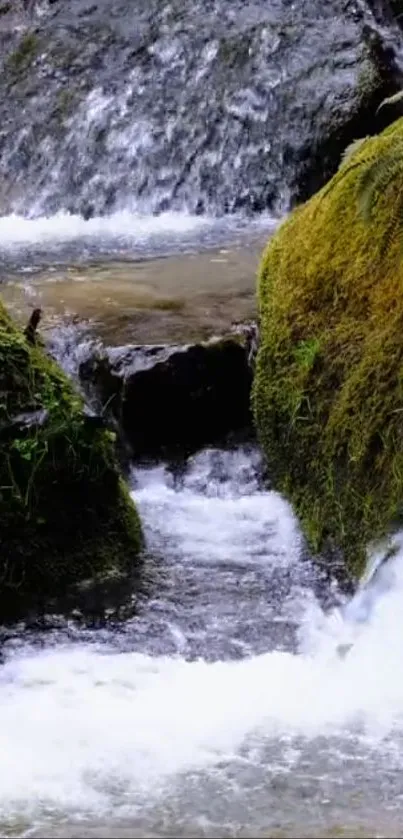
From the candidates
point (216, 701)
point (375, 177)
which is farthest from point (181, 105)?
point (216, 701)

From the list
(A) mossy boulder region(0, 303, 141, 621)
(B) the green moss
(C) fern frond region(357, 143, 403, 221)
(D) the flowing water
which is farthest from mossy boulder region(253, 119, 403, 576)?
(B) the green moss

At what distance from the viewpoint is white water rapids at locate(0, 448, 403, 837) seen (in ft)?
10.3

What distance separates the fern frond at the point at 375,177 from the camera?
15.2ft

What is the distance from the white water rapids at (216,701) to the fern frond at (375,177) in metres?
1.32

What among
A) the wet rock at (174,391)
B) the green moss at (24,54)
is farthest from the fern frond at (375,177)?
the green moss at (24,54)

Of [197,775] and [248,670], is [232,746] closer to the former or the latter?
[197,775]

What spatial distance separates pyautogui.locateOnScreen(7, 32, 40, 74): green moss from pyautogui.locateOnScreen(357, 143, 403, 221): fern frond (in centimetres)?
874

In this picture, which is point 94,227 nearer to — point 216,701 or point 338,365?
point 338,365

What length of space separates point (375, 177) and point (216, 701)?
6.60 feet

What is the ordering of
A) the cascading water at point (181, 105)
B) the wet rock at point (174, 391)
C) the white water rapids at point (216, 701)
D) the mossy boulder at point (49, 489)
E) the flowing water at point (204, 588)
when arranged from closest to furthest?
the white water rapids at point (216, 701), the flowing water at point (204, 588), the mossy boulder at point (49, 489), the wet rock at point (174, 391), the cascading water at point (181, 105)

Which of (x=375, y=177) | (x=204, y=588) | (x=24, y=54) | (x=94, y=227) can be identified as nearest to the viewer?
(x=375, y=177)

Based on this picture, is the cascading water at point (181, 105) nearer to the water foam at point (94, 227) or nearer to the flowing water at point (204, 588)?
the flowing water at point (204, 588)

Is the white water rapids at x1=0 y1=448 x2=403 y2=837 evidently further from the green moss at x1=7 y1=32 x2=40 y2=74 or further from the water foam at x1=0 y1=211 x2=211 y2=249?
the green moss at x1=7 y1=32 x2=40 y2=74

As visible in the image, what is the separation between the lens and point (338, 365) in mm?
5055
